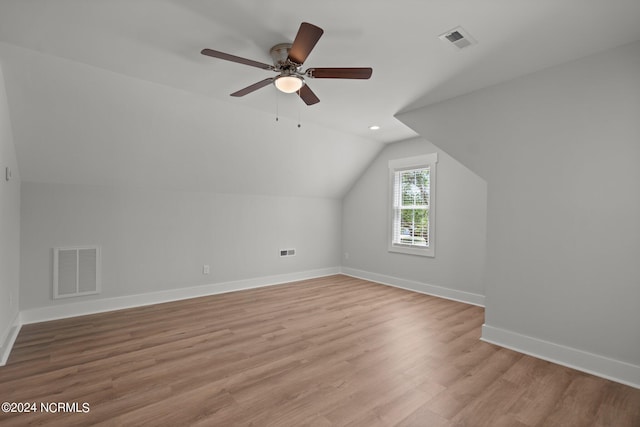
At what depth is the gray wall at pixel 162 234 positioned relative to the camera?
3.57m

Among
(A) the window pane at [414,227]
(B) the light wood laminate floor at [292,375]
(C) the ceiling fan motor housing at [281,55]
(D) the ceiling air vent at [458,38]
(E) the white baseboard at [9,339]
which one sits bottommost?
(B) the light wood laminate floor at [292,375]

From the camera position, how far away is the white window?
5023 millimetres

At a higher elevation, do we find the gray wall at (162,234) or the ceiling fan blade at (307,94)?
the ceiling fan blade at (307,94)

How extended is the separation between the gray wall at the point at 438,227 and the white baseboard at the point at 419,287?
0.16ft

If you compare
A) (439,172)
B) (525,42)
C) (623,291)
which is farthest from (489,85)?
(623,291)

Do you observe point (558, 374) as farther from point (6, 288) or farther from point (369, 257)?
point (6, 288)

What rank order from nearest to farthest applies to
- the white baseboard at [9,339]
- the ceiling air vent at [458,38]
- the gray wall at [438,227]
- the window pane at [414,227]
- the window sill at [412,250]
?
1. the ceiling air vent at [458,38]
2. the white baseboard at [9,339]
3. the gray wall at [438,227]
4. the window sill at [412,250]
5. the window pane at [414,227]

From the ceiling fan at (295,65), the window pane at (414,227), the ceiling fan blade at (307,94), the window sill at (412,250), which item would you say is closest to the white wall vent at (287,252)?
the window sill at (412,250)

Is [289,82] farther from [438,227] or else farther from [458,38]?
[438,227]

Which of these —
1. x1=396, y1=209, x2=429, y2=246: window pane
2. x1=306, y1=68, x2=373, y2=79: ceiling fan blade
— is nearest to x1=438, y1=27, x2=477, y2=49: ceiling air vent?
x1=306, y1=68, x2=373, y2=79: ceiling fan blade

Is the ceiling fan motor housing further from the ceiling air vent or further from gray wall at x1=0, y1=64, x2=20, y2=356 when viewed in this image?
gray wall at x1=0, y1=64, x2=20, y2=356

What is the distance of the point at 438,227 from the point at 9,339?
17.8 ft

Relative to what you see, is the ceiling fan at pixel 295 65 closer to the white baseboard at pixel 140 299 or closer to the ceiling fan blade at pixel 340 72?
the ceiling fan blade at pixel 340 72

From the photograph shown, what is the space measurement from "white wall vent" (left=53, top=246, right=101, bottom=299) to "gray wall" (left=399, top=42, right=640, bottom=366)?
4745 mm
